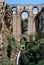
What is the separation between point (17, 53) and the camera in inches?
1284

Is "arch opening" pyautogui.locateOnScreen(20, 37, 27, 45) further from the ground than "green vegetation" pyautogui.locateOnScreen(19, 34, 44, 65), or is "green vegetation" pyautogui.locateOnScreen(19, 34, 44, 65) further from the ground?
"green vegetation" pyautogui.locateOnScreen(19, 34, 44, 65)

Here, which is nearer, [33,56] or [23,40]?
[33,56]

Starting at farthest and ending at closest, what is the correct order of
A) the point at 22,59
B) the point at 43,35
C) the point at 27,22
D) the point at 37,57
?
the point at 27,22 < the point at 43,35 < the point at 22,59 < the point at 37,57

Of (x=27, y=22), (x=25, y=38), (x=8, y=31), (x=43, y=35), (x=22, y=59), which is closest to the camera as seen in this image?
(x=8, y=31)

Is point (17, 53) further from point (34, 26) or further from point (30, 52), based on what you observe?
point (34, 26)

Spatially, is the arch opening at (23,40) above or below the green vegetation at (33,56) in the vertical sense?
below

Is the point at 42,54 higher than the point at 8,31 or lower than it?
lower

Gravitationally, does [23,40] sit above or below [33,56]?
below

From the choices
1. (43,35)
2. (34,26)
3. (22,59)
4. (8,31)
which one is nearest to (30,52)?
(22,59)

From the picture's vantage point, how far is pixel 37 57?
101ft

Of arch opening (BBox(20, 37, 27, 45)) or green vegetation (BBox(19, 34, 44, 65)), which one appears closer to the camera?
green vegetation (BBox(19, 34, 44, 65))

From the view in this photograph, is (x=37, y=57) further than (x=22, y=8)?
No

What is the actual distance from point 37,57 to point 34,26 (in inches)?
892

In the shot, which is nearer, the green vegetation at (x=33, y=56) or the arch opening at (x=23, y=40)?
the green vegetation at (x=33, y=56)
